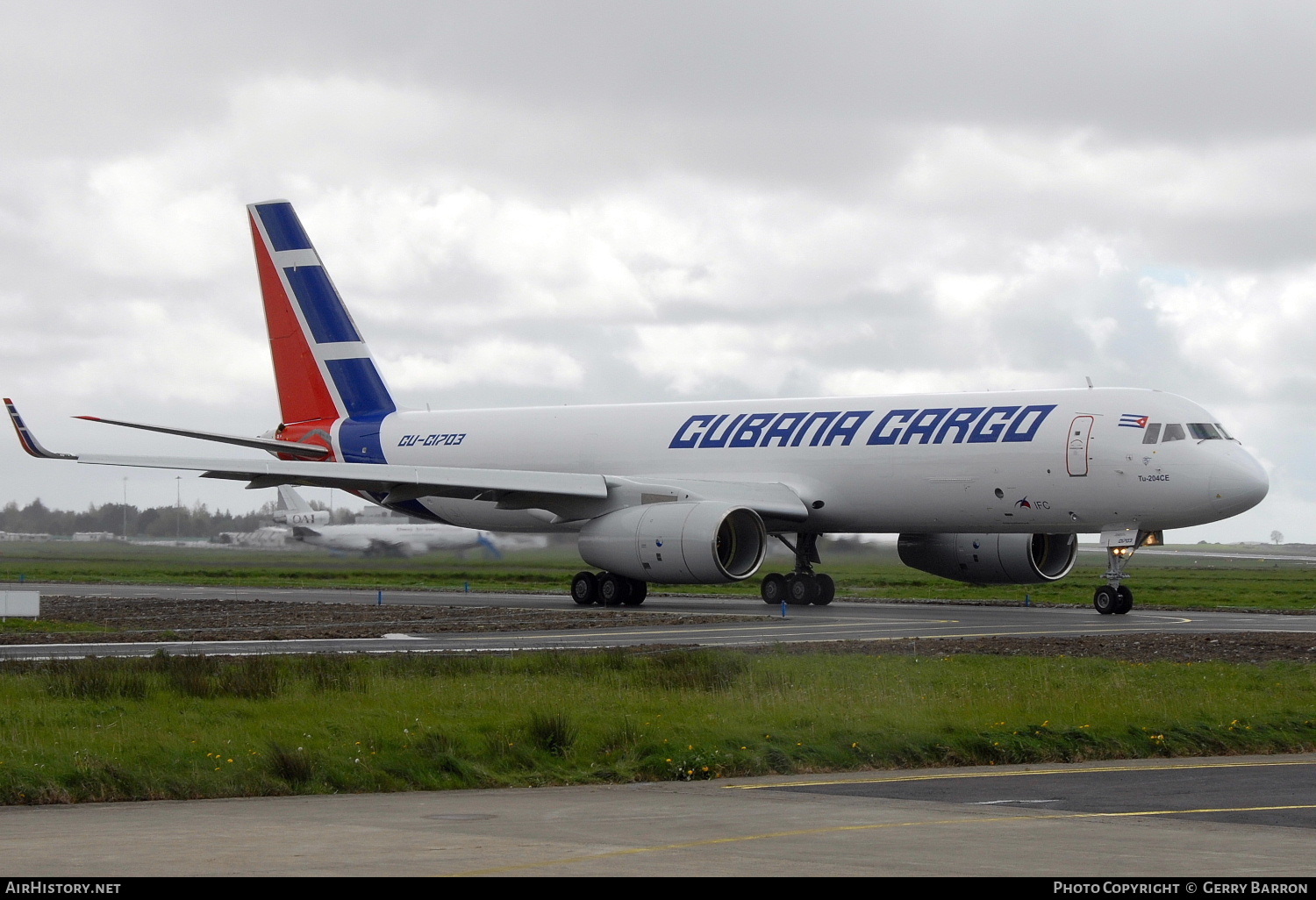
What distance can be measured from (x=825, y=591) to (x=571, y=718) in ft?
75.7

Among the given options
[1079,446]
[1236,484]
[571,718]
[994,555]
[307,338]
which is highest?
[307,338]

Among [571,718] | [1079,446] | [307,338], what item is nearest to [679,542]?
[1079,446]

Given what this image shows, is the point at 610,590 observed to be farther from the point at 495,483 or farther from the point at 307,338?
the point at 307,338

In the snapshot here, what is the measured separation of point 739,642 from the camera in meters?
24.0

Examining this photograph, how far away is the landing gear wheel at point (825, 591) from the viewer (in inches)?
1451

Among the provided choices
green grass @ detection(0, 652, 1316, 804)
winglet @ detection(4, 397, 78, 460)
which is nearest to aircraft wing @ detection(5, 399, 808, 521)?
winglet @ detection(4, 397, 78, 460)

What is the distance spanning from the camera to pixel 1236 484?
31234 mm

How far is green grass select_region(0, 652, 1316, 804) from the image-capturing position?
12.3 meters

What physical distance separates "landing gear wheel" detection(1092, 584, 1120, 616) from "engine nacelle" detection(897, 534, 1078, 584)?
3.78 m

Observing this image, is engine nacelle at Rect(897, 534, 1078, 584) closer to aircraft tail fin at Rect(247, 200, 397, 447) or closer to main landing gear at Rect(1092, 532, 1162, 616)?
main landing gear at Rect(1092, 532, 1162, 616)

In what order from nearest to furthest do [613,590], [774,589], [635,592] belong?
[613,590]
[635,592]
[774,589]

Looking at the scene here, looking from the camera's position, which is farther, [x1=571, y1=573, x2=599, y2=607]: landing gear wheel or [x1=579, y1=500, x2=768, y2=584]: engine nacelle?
[x1=571, y1=573, x2=599, y2=607]: landing gear wheel
